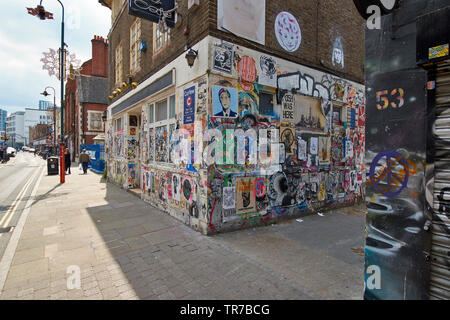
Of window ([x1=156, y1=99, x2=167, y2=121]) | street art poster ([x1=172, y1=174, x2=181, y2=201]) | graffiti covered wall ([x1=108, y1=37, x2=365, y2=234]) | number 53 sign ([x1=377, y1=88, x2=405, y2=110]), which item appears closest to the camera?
number 53 sign ([x1=377, y1=88, x2=405, y2=110])

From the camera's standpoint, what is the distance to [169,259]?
4129 millimetres

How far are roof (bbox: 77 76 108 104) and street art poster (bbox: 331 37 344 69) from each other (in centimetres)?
3198

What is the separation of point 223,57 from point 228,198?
10.3 ft

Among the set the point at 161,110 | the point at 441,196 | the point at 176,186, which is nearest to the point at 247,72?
the point at 161,110

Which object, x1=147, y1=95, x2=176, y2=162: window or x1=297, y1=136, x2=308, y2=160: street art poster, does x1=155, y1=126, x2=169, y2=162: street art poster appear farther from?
x1=297, y1=136, x2=308, y2=160: street art poster

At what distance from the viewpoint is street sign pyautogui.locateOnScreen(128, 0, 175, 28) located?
5.80 meters

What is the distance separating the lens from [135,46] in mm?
9766

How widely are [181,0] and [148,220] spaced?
577 cm

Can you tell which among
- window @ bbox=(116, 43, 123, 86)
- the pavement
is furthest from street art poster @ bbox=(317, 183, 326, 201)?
window @ bbox=(116, 43, 123, 86)

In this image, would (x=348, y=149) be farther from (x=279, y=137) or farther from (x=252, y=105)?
(x=252, y=105)

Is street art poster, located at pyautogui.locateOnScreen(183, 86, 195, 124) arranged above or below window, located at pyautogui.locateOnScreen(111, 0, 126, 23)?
below

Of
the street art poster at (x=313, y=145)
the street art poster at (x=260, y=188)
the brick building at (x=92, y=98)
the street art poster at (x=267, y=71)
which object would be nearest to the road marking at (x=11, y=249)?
the street art poster at (x=260, y=188)
